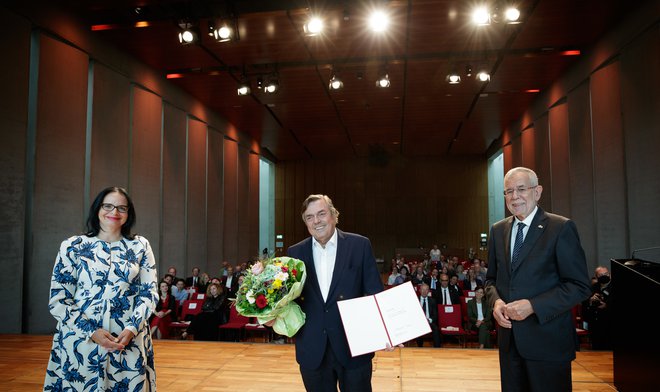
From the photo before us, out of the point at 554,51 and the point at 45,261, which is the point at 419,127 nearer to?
the point at 554,51

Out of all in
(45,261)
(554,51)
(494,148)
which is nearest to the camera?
(45,261)

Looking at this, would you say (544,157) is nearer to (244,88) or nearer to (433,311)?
(433,311)

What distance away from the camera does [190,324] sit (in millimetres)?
7395

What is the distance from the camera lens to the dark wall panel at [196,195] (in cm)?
1133

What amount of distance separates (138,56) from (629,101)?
30.4 ft

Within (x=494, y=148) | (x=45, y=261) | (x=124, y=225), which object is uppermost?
(x=494, y=148)

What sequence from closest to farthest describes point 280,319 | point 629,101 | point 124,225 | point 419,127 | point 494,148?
point 280,319 → point 124,225 → point 629,101 → point 419,127 → point 494,148

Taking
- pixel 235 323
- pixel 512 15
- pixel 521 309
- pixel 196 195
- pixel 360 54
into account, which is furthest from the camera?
pixel 196 195

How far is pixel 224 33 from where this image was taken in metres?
6.77

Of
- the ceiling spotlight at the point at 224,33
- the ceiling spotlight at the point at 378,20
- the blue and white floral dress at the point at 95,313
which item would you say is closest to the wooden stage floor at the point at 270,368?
the blue and white floral dress at the point at 95,313

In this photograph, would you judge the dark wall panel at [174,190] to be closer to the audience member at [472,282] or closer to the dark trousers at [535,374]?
the audience member at [472,282]

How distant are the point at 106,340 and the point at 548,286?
7.53ft

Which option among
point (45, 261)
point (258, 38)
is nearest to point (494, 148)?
point (258, 38)

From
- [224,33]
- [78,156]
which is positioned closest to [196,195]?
[78,156]
